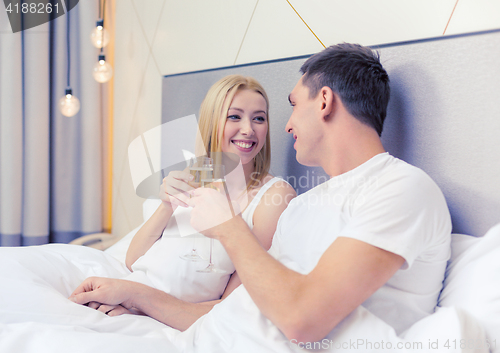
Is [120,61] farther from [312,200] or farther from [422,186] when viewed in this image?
[422,186]

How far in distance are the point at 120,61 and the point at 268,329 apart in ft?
6.92

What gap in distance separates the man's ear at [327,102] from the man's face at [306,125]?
0.05 feet

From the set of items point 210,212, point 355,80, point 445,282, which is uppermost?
point 355,80

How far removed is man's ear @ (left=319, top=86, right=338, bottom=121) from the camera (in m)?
0.87

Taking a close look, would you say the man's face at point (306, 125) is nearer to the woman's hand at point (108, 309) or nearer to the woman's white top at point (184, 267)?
the woman's white top at point (184, 267)

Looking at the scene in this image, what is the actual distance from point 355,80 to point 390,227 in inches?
15.4

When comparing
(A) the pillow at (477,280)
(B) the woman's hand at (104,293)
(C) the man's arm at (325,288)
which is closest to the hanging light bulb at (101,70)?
(B) the woman's hand at (104,293)

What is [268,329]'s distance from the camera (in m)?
0.73

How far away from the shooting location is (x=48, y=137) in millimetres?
2188

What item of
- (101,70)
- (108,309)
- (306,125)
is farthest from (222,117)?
(101,70)

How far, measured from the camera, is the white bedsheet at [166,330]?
0.65 m

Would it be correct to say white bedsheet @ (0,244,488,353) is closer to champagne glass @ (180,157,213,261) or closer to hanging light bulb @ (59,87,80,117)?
champagne glass @ (180,157,213,261)

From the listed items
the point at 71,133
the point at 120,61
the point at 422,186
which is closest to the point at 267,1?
the point at 422,186

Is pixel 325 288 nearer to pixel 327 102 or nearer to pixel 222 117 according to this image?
pixel 327 102
